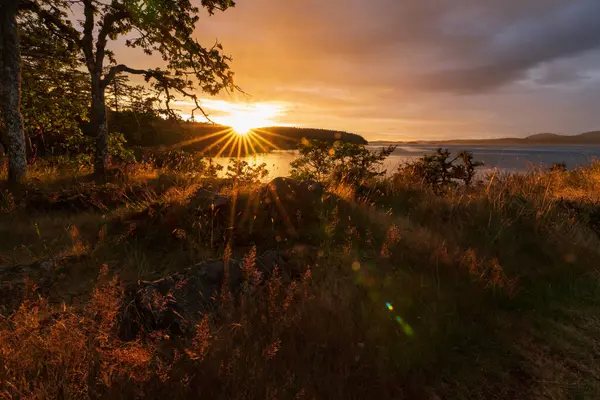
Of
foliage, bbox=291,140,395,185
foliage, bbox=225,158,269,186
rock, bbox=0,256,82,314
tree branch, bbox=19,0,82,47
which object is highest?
tree branch, bbox=19,0,82,47

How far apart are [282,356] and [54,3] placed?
14.6m

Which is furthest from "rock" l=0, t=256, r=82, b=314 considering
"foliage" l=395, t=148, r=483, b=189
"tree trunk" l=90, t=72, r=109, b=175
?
"foliage" l=395, t=148, r=483, b=189

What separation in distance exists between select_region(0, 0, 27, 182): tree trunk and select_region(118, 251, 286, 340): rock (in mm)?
8784

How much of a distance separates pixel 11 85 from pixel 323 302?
1098 centimetres

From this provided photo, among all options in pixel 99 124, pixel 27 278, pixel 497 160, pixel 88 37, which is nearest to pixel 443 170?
pixel 497 160

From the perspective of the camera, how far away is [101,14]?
11.9 metres

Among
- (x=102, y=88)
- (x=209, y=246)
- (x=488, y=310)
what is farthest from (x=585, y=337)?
(x=102, y=88)

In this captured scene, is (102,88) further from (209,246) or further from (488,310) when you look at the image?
(488,310)

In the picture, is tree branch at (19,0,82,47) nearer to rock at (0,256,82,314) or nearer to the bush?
the bush

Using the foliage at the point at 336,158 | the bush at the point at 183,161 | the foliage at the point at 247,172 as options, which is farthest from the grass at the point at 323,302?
the bush at the point at 183,161

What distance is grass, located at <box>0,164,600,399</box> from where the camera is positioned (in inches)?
91.8

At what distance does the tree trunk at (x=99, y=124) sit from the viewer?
39.2 feet

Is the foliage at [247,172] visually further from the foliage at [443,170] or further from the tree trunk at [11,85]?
the tree trunk at [11,85]

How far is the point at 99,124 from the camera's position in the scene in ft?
40.1
